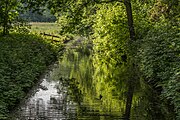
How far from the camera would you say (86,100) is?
15.8m

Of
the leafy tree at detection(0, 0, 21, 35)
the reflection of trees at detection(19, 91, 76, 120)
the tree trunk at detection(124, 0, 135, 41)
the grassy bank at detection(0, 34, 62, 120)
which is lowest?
the reflection of trees at detection(19, 91, 76, 120)

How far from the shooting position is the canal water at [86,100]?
42.5ft

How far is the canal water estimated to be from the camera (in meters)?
13.0

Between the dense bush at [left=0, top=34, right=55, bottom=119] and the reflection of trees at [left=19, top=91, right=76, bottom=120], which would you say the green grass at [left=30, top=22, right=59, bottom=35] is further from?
the reflection of trees at [left=19, top=91, right=76, bottom=120]

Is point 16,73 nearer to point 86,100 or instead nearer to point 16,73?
point 16,73

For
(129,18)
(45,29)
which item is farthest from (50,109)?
(45,29)

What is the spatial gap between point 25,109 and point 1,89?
131 cm

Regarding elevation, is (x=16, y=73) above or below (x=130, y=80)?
above

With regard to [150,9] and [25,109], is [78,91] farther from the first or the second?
[150,9]

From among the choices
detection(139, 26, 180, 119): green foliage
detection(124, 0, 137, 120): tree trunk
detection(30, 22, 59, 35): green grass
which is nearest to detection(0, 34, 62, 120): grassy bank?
detection(124, 0, 137, 120): tree trunk

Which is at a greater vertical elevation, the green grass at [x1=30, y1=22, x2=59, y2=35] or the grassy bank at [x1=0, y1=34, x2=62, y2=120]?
the green grass at [x1=30, y1=22, x2=59, y2=35]

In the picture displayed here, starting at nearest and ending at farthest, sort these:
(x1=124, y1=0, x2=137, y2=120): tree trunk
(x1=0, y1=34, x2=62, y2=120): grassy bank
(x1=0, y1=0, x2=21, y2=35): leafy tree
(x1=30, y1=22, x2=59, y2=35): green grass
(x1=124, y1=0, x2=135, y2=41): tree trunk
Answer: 1. (x1=124, y1=0, x2=137, y2=120): tree trunk
2. (x1=0, y1=34, x2=62, y2=120): grassy bank
3. (x1=124, y1=0, x2=135, y2=41): tree trunk
4. (x1=0, y1=0, x2=21, y2=35): leafy tree
5. (x1=30, y1=22, x2=59, y2=35): green grass

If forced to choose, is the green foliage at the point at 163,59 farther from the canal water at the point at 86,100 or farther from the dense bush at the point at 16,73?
the dense bush at the point at 16,73

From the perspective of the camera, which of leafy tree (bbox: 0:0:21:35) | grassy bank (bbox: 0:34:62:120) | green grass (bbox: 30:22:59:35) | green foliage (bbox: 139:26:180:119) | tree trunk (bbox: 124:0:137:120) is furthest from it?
green grass (bbox: 30:22:59:35)
